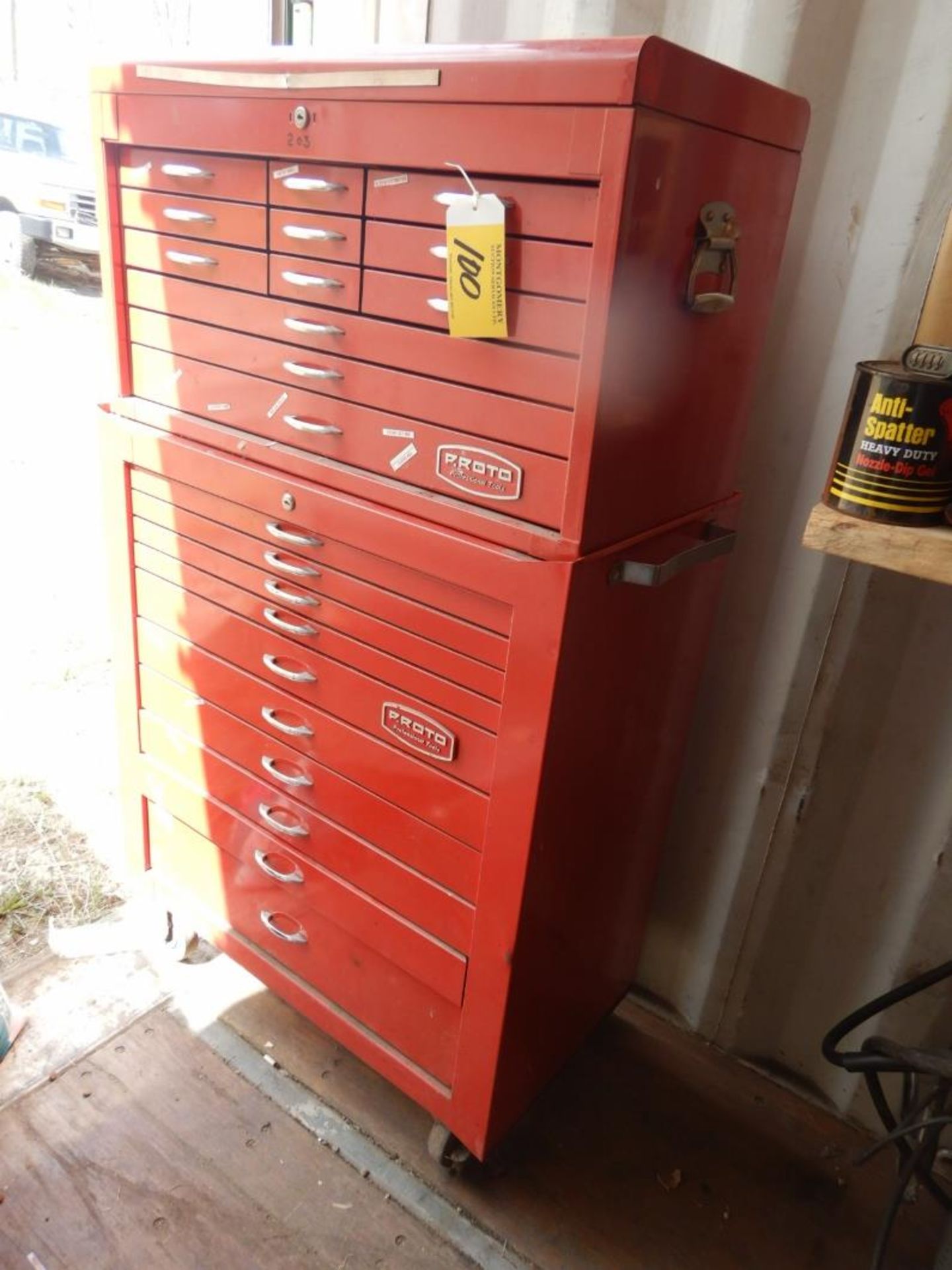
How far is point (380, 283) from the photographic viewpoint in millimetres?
1016

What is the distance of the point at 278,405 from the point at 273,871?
76cm

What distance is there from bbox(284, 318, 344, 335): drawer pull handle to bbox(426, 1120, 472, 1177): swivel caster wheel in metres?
1.20

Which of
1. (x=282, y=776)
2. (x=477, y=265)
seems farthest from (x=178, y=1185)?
(x=477, y=265)

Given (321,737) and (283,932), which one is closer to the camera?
(321,737)

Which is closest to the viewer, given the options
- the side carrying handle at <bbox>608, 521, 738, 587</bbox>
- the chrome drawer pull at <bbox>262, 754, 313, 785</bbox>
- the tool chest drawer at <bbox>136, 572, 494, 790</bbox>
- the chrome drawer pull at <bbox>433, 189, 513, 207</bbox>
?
the chrome drawer pull at <bbox>433, 189, 513, 207</bbox>

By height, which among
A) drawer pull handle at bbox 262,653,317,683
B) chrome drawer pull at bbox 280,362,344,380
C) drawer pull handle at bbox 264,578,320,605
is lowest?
drawer pull handle at bbox 262,653,317,683

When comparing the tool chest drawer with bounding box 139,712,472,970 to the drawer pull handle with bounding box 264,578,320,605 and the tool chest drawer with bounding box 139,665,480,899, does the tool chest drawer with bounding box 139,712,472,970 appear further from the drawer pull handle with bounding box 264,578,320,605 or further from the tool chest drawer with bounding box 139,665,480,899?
the drawer pull handle with bounding box 264,578,320,605

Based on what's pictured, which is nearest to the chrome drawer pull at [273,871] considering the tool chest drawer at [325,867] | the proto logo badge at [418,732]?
the tool chest drawer at [325,867]

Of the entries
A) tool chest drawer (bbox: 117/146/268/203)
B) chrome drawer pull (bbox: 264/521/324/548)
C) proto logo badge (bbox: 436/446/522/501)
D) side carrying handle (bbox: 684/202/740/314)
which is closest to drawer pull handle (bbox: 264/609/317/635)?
chrome drawer pull (bbox: 264/521/324/548)

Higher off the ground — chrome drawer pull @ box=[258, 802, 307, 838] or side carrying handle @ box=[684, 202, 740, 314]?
side carrying handle @ box=[684, 202, 740, 314]

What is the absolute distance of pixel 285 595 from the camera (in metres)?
1.24

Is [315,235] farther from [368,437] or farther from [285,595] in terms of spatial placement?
[285,595]

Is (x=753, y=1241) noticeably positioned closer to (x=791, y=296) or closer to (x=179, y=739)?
(x=179, y=739)

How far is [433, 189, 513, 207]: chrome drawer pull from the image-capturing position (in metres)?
0.88
